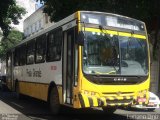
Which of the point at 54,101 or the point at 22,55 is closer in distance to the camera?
the point at 54,101

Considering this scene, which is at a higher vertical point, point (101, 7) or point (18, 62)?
point (101, 7)

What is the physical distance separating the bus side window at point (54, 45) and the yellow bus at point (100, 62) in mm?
35

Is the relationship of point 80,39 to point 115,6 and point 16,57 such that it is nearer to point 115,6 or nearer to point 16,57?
point 115,6

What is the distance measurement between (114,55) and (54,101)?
10.6ft

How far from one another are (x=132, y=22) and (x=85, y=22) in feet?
5.80

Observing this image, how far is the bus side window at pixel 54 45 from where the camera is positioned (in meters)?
14.4

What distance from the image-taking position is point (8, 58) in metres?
26.8

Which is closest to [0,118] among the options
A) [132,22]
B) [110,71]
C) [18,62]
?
[110,71]

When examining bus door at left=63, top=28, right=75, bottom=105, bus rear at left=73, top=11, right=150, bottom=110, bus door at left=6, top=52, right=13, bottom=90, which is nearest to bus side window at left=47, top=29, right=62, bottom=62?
bus door at left=63, top=28, right=75, bottom=105

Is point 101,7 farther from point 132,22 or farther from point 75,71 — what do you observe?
point 75,71

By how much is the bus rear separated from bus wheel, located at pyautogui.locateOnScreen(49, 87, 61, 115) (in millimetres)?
2180

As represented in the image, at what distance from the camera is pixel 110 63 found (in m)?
12.6

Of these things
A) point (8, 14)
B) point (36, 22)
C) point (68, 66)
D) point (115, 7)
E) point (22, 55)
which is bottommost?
point (68, 66)

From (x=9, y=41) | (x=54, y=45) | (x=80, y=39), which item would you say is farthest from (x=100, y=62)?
(x=9, y=41)
